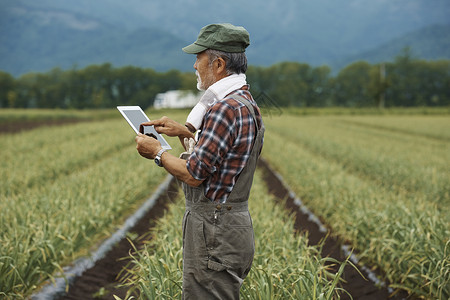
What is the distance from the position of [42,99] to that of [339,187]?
72963 mm

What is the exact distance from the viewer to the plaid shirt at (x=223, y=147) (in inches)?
66.1

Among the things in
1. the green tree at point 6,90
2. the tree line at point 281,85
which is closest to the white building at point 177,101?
the tree line at point 281,85

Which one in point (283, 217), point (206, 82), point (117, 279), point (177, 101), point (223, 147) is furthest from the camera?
point (283, 217)

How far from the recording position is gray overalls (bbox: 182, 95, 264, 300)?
183 centimetres

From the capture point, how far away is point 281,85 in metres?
73.8

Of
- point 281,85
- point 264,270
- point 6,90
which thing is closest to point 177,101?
point 264,270

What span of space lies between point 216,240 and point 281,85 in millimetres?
73633

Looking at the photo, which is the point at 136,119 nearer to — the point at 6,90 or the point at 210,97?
the point at 210,97

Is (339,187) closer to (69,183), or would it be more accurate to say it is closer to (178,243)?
(178,243)

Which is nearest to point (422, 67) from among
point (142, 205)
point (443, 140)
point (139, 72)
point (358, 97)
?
point (358, 97)

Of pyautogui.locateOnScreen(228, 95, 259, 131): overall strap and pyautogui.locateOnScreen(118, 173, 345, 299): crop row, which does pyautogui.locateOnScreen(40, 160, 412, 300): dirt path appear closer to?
pyautogui.locateOnScreen(118, 173, 345, 299): crop row

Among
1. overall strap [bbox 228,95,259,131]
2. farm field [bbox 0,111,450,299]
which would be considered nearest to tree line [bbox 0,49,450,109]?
farm field [bbox 0,111,450,299]

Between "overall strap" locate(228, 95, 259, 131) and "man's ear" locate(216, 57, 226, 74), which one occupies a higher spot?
"man's ear" locate(216, 57, 226, 74)

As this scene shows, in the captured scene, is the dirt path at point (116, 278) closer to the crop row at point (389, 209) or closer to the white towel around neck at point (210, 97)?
the crop row at point (389, 209)
